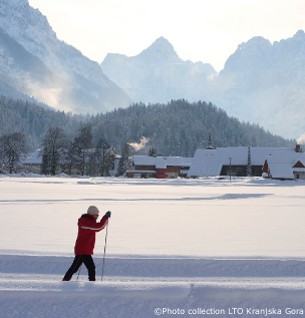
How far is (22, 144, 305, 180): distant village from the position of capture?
347 ft

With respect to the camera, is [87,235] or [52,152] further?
[52,152]

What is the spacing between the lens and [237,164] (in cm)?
12762

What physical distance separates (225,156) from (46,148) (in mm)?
46474

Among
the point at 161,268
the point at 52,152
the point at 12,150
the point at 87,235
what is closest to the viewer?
the point at 87,235

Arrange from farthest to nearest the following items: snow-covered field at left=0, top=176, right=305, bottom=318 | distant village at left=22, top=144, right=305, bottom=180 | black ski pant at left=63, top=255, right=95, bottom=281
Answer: distant village at left=22, top=144, right=305, bottom=180 < black ski pant at left=63, top=255, right=95, bottom=281 < snow-covered field at left=0, top=176, right=305, bottom=318

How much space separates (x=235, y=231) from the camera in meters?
17.1

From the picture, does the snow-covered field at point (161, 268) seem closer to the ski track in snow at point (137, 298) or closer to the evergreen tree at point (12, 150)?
the ski track in snow at point (137, 298)

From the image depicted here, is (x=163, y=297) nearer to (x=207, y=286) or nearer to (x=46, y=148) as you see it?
(x=207, y=286)

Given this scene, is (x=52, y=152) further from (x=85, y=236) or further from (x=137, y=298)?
(x=137, y=298)

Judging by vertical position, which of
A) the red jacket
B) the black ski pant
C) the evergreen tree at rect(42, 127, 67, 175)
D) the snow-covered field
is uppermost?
the evergreen tree at rect(42, 127, 67, 175)

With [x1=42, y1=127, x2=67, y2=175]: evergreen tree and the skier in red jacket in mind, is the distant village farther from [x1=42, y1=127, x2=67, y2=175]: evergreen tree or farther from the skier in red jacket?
the skier in red jacket

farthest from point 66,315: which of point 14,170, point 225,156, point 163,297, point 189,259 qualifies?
point 225,156

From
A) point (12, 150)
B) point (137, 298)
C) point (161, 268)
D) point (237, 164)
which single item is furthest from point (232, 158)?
point (137, 298)

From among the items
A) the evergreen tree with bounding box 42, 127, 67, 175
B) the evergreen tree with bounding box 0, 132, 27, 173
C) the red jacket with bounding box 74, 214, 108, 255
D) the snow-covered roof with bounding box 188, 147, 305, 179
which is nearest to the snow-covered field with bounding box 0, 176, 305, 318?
the red jacket with bounding box 74, 214, 108, 255
